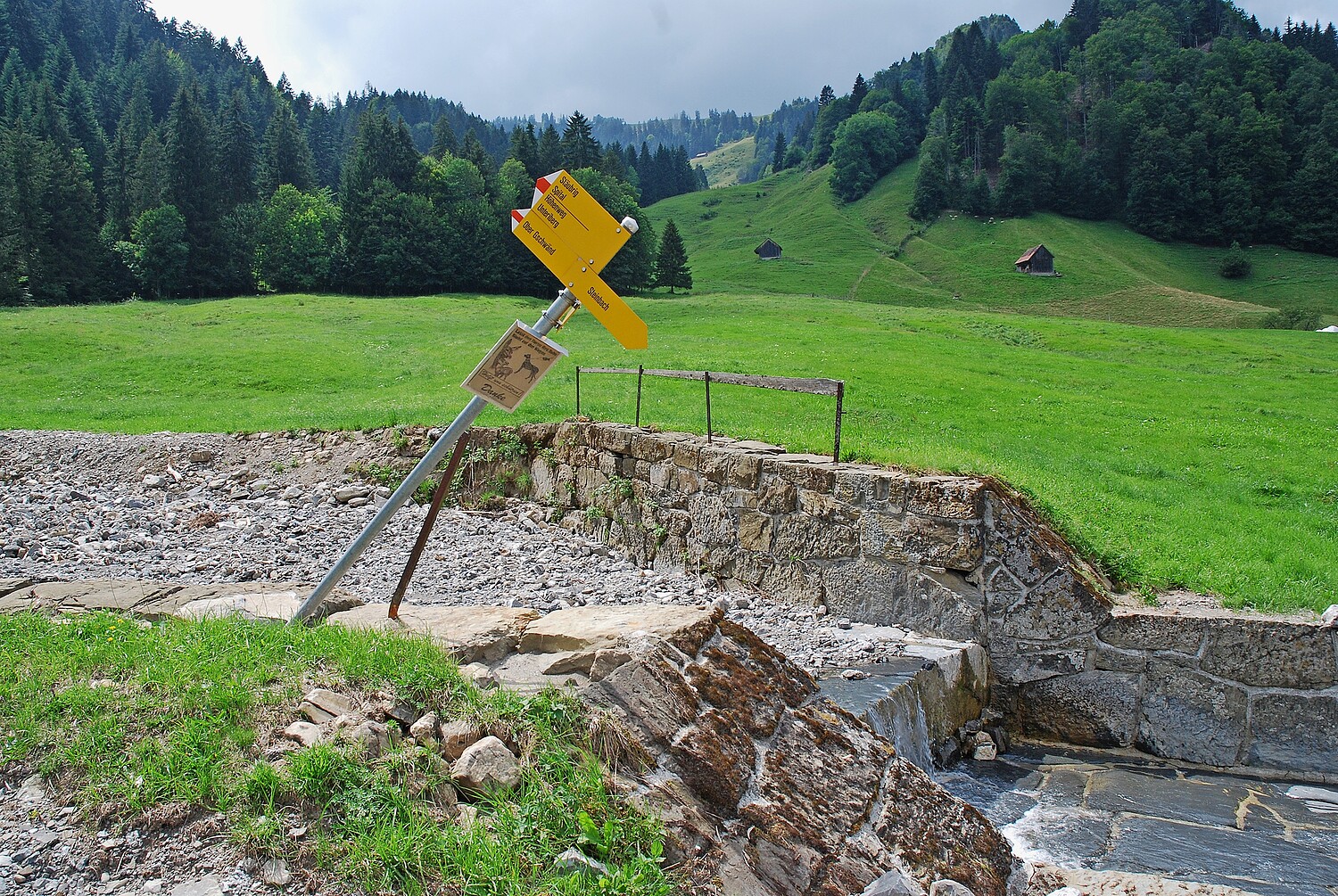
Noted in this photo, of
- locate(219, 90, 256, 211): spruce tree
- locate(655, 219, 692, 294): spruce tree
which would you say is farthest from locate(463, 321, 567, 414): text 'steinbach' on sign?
locate(219, 90, 256, 211): spruce tree

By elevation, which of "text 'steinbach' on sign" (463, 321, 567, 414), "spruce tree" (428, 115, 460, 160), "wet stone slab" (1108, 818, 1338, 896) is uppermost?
"spruce tree" (428, 115, 460, 160)

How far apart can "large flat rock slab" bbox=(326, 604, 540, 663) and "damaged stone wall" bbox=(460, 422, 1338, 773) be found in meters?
4.13

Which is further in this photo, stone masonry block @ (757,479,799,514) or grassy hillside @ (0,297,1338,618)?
grassy hillside @ (0,297,1338,618)

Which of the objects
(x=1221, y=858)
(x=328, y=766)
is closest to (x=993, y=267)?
(x=1221, y=858)

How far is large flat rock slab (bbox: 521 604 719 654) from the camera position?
462 cm

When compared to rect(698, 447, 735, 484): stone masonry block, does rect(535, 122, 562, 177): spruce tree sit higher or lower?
higher

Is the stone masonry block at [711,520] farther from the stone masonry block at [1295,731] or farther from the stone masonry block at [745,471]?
the stone masonry block at [1295,731]

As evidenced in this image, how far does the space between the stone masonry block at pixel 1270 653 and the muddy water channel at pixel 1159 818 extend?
841 mm

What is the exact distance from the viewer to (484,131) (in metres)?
155

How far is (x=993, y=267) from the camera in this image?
80.2 m

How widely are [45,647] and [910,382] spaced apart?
723 inches

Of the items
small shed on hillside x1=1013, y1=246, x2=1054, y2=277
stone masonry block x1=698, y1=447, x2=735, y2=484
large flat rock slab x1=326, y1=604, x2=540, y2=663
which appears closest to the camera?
large flat rock slab x1=326, y1=604, x2=540, y2=663

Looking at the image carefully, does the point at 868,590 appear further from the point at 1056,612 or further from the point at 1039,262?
the point at 1039,262

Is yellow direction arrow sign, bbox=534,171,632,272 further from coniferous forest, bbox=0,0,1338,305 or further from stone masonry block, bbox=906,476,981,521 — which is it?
coniferous forest, bbox=0,0,1338,305
